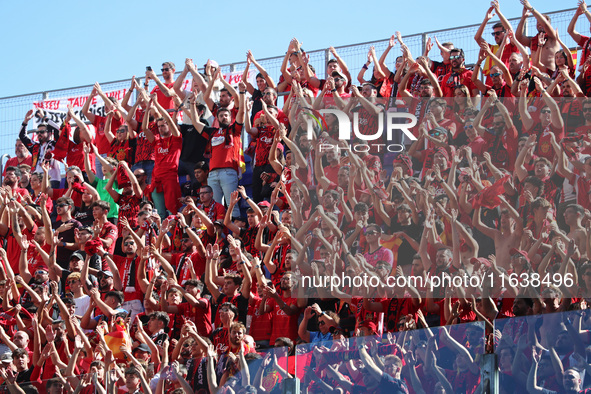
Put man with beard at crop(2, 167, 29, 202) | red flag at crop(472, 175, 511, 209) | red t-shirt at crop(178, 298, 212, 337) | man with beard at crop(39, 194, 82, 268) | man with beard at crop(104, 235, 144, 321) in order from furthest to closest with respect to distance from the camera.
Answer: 1. man with beard at crop(2, 167, 29, 202)
2. man with beard at crop(39, 194, 82, 268)
3. man with beard at crop(104, 235, 144, 321)
4. red t-shirt at crop(178, 298, 212, 337)
5. red flag at crop(472, 175, 511, 209)

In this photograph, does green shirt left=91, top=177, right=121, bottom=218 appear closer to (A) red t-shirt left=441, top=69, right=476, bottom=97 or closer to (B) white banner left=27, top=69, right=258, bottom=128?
(B) white banner left=27, top=69, right=258, bottom=128

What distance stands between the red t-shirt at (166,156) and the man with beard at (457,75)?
12.2ft

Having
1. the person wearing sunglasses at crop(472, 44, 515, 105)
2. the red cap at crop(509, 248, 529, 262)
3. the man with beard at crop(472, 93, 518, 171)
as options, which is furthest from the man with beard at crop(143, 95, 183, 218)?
the red cap at crop(509, 248, 529, 262)

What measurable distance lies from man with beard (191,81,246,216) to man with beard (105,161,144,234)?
101 cm

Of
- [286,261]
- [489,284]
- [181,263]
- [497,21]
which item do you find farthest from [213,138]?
[489,284]

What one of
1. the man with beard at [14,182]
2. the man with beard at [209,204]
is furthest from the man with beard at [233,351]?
the man with beard at [14,182]

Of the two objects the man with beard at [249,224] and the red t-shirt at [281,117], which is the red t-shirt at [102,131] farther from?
the man with beard at [249,224]

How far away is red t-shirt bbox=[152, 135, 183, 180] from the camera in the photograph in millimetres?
13445

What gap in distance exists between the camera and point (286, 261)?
10.6 m

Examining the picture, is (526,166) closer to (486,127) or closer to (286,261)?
(486,127)

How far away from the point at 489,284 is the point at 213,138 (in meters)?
5.66

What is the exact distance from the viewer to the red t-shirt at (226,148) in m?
12.9

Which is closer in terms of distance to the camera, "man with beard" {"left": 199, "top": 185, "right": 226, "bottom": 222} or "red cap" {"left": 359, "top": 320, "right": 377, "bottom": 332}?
"red cap" {"left": 359, "top": 320, "right": 377, "bottom": 332}

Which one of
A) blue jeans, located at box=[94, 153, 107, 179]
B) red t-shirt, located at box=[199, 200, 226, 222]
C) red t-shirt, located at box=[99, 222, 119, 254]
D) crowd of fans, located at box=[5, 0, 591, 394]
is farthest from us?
blue jeans, located at box=[94, 153, 107, 179]
